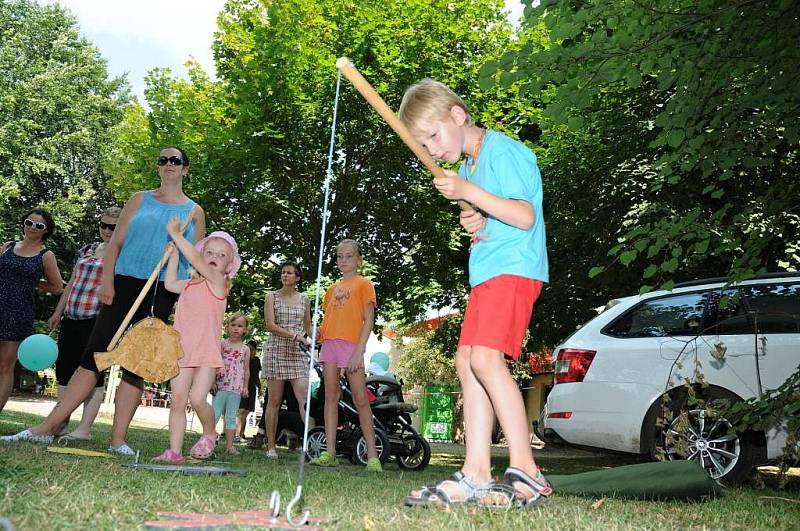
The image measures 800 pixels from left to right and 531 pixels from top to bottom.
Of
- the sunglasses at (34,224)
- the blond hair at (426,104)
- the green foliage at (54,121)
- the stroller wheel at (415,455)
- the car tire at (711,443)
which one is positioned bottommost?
the stroller wheel at (415,455)

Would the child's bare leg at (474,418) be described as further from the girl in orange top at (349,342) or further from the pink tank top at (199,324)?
the girl in orange top at (349,342)

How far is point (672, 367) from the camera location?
722 centimetres

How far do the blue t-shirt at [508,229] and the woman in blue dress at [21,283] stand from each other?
4.76 m

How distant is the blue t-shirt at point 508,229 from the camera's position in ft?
12.6

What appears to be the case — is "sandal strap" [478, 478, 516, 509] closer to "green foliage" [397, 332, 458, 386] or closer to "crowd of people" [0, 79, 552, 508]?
"crowd of people" [0, 79, 552, 508]

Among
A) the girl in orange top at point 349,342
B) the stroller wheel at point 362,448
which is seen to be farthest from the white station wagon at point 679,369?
the stroller wheel at point 362,448

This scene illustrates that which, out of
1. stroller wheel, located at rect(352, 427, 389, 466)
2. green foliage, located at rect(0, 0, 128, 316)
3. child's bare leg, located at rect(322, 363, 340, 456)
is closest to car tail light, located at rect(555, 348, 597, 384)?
child's bare leg, located at rect(322, 363, 340, 456)

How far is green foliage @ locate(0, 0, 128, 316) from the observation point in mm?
30188

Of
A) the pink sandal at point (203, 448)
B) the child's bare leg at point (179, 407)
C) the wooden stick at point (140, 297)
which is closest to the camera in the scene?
the child's bare leg at point (179, 407)

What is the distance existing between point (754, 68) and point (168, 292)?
4.26 meters

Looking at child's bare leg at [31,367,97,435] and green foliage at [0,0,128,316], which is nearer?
child's bare leg at [31,367,97,435]

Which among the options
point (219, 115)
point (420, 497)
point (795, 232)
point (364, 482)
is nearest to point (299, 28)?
point (219, 115)

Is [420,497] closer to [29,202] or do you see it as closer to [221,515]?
[221,515]

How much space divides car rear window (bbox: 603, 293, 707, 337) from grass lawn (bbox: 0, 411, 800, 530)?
282cm
